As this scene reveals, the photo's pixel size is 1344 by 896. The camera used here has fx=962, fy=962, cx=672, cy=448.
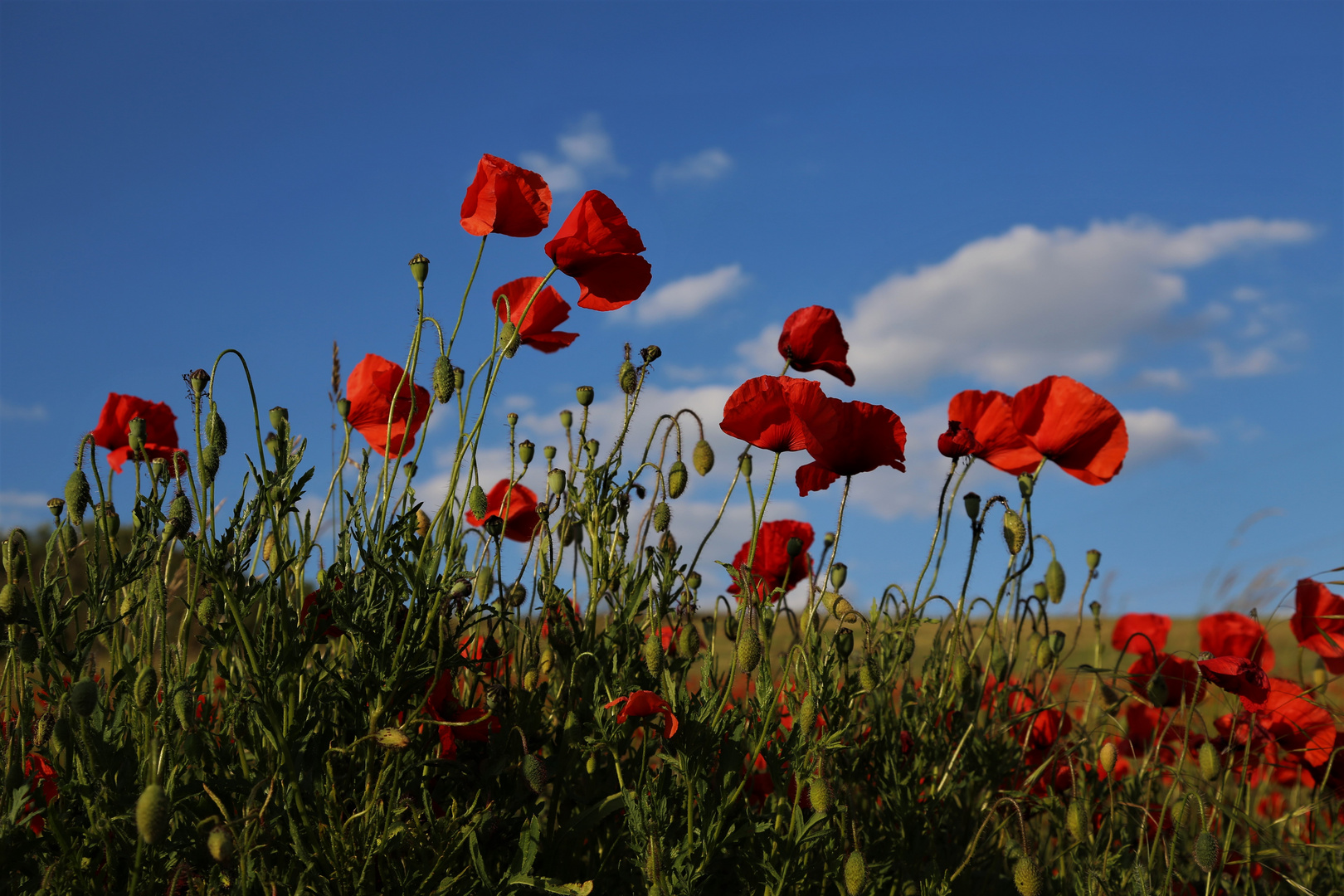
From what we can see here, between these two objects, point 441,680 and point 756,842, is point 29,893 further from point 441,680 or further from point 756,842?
point 756,842

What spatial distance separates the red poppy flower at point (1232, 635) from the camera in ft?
8.84

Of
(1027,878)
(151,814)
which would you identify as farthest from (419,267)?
(1027,878)

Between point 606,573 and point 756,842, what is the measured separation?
22.0 inches

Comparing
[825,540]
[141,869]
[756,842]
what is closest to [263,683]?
[141,869]

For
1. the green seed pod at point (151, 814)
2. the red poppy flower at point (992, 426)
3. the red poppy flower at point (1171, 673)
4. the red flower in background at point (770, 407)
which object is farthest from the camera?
the red poppy flower at point (1171, 673)

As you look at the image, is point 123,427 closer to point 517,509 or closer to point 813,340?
point 517,509

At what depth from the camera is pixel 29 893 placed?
1488mm

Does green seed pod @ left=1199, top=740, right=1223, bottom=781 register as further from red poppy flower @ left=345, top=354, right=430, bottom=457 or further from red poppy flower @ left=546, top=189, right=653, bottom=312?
red poppy flower @ left=345, top=354, right=430, bottom=457

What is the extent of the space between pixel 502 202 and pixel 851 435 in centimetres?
80

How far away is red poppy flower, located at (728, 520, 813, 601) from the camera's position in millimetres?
2285

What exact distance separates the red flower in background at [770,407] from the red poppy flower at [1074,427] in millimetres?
746

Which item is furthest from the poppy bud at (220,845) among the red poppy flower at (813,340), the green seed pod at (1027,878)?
the red poppy flower at (813,340)

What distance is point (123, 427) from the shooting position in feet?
7.79

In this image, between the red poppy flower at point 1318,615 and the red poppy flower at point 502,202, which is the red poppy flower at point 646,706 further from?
the red poppy flower at point 1318,615
